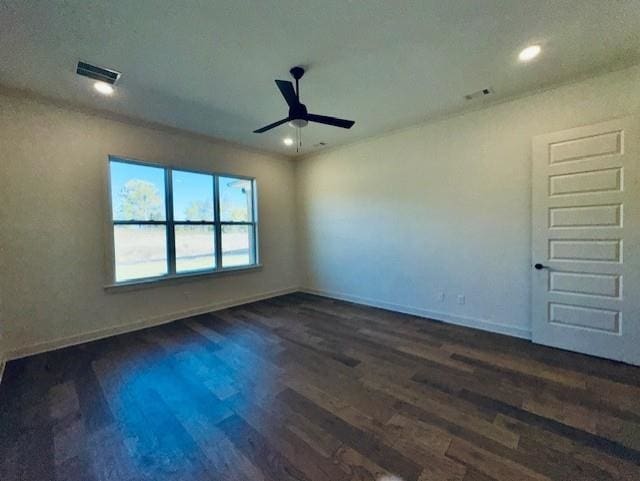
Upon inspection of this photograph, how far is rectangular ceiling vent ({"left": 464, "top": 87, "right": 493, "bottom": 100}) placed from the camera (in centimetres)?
313

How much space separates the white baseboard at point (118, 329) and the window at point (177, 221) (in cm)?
62

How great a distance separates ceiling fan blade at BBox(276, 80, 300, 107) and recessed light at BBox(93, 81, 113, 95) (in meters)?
1.97

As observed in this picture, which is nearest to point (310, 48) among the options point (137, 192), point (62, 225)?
point (137, 192)

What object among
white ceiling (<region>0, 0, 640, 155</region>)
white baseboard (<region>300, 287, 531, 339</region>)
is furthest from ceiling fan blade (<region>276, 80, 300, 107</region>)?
white baseboard (<region>300, 287, 531, 339</region>)

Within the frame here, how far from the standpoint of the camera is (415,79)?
2.89m

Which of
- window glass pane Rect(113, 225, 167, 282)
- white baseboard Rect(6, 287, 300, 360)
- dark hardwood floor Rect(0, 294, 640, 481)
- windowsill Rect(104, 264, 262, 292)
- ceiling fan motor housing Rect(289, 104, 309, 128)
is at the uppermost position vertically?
ceiling fan motor housing Rect(289, 104, 309, 128)

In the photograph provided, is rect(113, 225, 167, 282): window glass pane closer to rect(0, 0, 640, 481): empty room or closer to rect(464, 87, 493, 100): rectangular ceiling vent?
rect(0, 0, 640, 481): empty room

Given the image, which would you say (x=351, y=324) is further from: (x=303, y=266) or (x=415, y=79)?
(x=415, y=79)

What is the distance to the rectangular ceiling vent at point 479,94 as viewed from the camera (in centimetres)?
313

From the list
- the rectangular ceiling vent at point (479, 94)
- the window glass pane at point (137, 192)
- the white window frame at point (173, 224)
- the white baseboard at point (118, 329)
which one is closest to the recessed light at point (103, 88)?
the white window frame at point (173, 224)

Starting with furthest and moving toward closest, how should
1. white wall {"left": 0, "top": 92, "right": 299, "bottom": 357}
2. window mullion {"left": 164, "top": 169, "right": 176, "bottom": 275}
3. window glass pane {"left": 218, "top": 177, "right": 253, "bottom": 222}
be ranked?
window glass pane {"left": 218, "top": 177, "right": 253, "bottom": 222}
window mullion {"left": 164, "top": 169, "right": 176, "bottom": 275}
white wall {"left": 0, "top": 92, "right": 299, "bottom": 357}

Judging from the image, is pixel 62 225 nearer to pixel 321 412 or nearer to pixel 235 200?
pixel 235 200

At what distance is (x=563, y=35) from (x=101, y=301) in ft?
18.5

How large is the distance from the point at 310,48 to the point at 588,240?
11.1ft
